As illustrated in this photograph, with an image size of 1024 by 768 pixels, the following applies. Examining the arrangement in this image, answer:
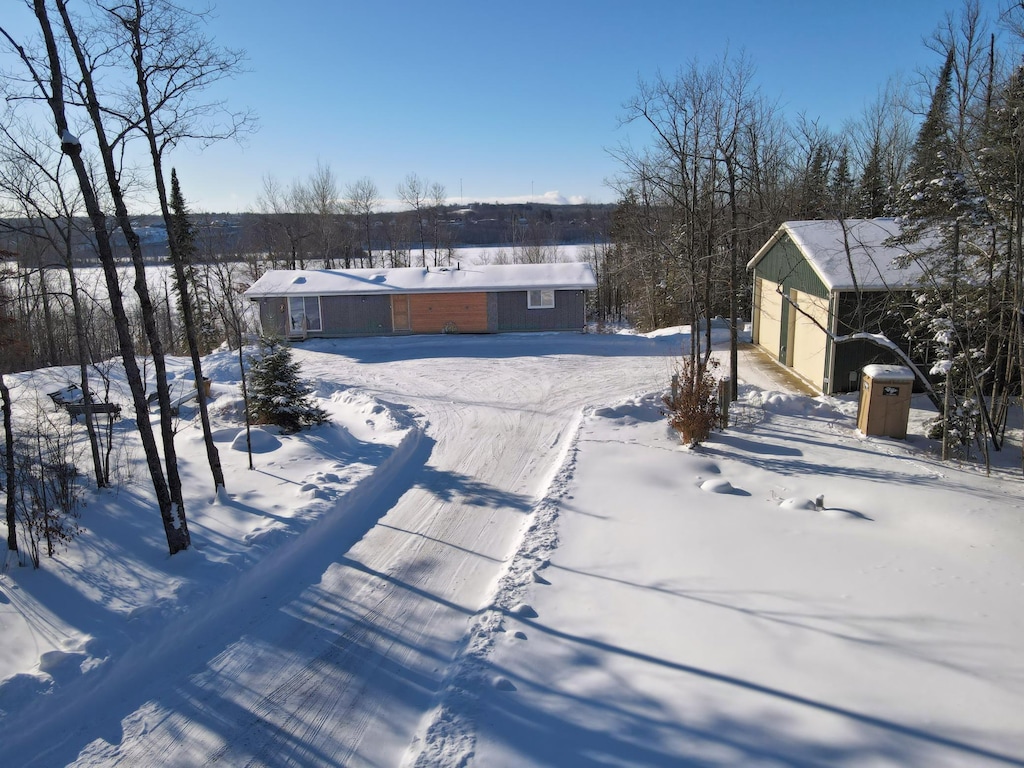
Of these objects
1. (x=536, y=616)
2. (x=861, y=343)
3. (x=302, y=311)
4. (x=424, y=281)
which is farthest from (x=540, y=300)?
(x=536, y=616)

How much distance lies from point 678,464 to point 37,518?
851cm

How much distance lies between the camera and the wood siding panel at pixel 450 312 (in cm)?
2442

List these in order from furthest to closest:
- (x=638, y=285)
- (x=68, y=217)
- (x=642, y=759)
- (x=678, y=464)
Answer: (x=638, y=285) < (x=678, y=464) < (x=68, y=217) < (x=642, y=759)

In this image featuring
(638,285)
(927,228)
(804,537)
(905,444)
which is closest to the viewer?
(804,537)

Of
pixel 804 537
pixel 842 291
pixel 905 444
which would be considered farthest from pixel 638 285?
pixel 804 537

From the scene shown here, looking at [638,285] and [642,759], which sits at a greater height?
[638,285]

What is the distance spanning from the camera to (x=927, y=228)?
1270 centimetres

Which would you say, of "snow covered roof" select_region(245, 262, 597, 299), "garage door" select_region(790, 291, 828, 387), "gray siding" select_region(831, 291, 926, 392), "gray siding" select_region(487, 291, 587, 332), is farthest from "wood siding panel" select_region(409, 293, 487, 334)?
"gray siding" select_region(831, 291, 926, 392)

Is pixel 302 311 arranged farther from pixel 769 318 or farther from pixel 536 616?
pixel 536 616

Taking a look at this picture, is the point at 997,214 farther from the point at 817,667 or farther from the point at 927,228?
Result: the point at 817,667

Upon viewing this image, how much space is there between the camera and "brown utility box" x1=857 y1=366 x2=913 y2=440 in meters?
11.1

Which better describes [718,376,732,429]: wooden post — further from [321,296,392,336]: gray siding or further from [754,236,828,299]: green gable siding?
[321,296,392,336]: gray siding

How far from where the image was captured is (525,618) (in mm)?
5590

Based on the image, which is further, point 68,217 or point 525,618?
point 68,217
